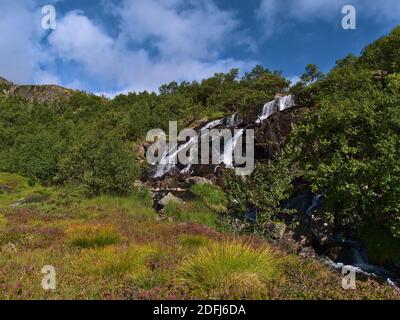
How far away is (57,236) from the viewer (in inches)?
482

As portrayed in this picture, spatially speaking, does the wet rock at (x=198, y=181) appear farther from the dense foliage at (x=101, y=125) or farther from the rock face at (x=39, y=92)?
the rock face at (x=39, y=92)

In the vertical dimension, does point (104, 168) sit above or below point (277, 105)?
below

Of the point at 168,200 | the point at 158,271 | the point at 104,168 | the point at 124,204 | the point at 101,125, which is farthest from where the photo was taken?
the point at 101,125

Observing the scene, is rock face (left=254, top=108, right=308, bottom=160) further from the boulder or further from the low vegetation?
the low vegetation

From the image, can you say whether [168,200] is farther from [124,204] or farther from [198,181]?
[198,181]

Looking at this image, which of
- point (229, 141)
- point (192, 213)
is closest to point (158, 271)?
point (192, 213)

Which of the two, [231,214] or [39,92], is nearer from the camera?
[231,214]

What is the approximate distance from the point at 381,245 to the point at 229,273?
45.5 ft

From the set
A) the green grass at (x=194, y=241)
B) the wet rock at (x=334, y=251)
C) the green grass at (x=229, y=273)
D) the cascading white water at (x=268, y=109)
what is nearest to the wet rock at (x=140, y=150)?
the cascading white water at (x=268, y=109)

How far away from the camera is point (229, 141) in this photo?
3897cm

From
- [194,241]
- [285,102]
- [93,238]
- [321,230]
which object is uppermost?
[285,102]

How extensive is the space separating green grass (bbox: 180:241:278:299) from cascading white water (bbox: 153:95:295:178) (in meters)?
28.0
